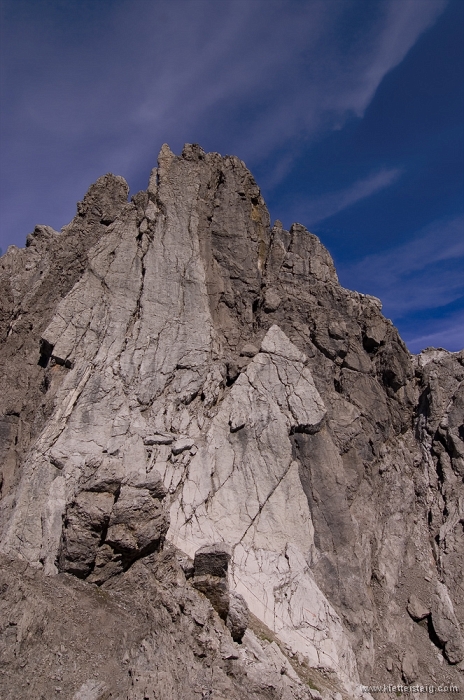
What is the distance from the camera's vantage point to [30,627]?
1162 centimetres

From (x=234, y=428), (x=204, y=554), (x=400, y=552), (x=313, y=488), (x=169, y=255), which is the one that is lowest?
(x=204, y=554)

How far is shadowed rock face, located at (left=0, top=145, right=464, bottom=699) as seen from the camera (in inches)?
703

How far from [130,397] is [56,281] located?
9119 mm

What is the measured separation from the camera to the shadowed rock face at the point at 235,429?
17.8 meters

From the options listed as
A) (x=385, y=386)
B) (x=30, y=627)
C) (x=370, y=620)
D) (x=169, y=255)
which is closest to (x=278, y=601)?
(x=370, y=620)

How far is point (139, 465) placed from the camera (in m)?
20.8

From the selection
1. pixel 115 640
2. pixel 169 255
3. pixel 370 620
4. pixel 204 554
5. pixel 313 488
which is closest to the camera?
pixel 115 640

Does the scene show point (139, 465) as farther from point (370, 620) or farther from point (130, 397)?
point (370, 620)

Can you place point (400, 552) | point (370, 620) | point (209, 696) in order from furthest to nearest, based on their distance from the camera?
point (400, 552), point (370, 620), point (209, 696)

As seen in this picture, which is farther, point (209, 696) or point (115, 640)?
point (115, 640)

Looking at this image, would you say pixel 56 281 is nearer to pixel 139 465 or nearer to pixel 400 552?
pixel 139 465

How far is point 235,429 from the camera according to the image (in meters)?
22.5

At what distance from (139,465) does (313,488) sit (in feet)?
27.4

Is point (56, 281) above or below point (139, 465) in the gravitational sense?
above
